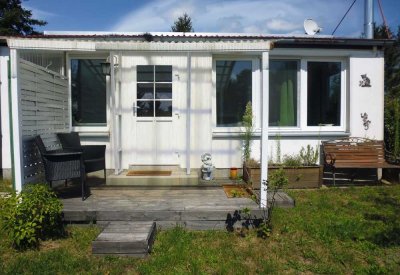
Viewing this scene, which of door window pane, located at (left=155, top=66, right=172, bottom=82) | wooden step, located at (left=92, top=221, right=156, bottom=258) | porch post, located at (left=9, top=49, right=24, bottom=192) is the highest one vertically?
door window pane, located at (left=155, top=66, right=172, bottom=82)

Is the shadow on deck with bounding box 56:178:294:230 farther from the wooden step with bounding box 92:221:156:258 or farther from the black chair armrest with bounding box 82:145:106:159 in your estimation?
the black chair armrest with bounding box 82:145:106:159

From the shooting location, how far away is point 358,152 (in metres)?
6.62

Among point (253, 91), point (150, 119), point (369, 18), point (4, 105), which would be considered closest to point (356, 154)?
point (253, 91)

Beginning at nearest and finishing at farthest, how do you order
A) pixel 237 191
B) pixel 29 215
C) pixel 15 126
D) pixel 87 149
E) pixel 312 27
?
1. pixel 29 215
2. pixel 15 126
3. pixel 237 191
4. pixel 87 149
5. pixel 312 27

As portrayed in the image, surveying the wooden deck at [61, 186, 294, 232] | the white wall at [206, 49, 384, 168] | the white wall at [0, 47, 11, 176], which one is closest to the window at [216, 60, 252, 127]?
the white wall at [206, 49, 384, 168]

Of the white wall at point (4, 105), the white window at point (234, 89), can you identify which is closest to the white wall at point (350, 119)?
the white window at point (234, 89)

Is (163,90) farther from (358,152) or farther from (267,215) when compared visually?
(358,152)

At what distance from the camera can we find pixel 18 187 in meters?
4.04

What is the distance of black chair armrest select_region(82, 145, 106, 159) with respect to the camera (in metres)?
5.77

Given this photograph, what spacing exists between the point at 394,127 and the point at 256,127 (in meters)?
3.19

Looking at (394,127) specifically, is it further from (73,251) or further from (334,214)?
(73,251)

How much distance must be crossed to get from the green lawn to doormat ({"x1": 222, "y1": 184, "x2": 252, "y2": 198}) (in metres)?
0.57

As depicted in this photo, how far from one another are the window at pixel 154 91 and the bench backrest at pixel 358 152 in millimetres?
3515

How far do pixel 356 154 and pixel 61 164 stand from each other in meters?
5.63
